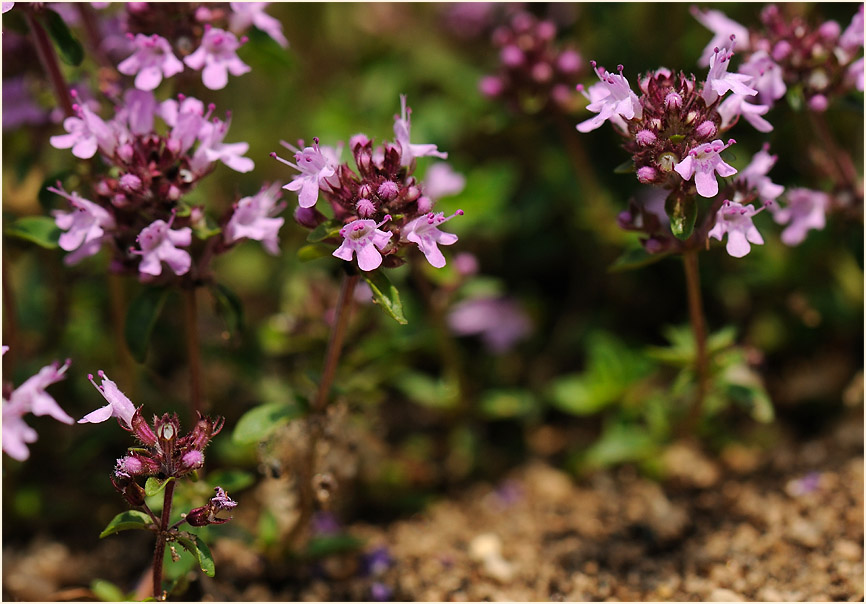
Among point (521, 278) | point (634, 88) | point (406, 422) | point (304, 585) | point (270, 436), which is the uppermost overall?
point (521, 278)

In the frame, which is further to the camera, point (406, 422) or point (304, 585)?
point (406, 422)

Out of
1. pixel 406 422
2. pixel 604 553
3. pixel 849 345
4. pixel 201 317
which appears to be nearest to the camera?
pixel 604 553

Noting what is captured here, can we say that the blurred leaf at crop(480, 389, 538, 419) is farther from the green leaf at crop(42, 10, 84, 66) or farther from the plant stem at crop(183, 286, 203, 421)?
the green leaf at crop(42, 10, 84, 66)

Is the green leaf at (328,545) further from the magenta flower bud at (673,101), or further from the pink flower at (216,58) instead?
the magenta flower bud at (673,101)

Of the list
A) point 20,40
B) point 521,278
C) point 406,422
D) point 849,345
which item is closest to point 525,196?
point 521,278

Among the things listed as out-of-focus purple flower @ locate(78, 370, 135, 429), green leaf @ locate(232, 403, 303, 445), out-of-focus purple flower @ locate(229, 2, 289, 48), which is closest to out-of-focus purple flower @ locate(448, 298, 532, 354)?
green leaf @ locate(232, 403, 303, 445)

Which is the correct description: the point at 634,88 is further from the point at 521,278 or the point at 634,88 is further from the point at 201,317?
the point at 201,317

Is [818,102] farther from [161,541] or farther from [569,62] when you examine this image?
[161,541]
